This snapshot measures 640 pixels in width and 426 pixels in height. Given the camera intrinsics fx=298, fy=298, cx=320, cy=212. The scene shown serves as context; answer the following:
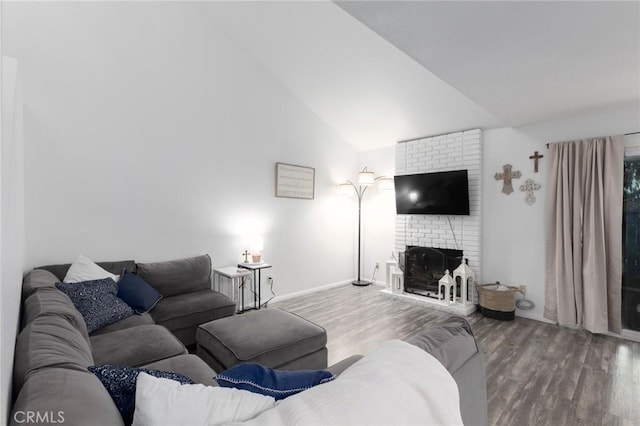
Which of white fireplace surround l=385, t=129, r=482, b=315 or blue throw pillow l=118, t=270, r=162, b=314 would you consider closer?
blue throw pillow l=118, t=270, r=162, b=314

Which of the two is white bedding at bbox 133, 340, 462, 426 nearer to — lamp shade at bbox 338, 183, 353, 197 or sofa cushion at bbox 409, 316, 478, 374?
sofa cushion at bbox 409, 316, 478, 374

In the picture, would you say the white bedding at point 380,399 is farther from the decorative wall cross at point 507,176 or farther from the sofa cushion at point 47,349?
the decorative wall cross at point 507,176

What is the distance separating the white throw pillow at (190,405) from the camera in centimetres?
72

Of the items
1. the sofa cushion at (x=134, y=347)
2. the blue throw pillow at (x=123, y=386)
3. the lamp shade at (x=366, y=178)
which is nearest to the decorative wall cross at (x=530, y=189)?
the lamp shade at (x=366, y=178)

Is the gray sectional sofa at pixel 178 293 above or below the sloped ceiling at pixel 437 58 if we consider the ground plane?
below

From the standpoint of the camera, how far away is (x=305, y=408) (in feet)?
2.21

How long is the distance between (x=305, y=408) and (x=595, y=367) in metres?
3.06

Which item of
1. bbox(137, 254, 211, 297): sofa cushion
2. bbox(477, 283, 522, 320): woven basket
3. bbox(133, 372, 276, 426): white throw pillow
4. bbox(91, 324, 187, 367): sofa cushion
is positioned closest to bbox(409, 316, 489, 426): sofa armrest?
bbox(133, 372, 276, 426): white throw pillow

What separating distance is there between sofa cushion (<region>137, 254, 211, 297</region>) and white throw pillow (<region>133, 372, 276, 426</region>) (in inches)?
93.4

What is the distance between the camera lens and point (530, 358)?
263cm

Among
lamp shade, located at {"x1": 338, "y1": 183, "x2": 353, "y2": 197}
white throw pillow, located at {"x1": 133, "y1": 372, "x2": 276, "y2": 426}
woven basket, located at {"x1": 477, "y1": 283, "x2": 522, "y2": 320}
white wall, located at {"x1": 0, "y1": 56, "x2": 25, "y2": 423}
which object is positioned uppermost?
lamp shade, located at {"x1": 338, "y1": 183, "x2": 353, "y2": 197}

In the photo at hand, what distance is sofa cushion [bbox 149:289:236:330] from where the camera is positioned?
259 centimetres

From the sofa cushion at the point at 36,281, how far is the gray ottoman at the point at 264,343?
3.57ft

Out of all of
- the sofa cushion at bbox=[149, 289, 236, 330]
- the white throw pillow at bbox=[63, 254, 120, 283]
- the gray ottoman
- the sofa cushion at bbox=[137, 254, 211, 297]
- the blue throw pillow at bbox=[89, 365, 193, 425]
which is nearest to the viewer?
the blue throw pillow at bbox=[89, 365, 193, 425]
